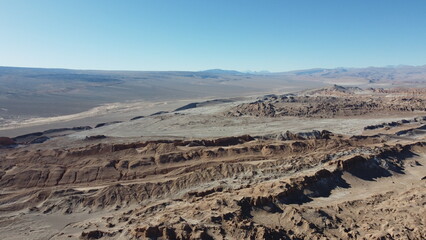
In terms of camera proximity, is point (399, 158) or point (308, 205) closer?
point (308, 205)

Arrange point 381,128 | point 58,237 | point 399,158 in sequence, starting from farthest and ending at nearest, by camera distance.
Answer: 1. point 381,128
2. point 399,158
3. point 58,237

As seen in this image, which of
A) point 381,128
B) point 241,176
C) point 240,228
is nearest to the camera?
point 240,228

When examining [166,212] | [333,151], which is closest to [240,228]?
[166,212]

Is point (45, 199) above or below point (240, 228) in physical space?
below

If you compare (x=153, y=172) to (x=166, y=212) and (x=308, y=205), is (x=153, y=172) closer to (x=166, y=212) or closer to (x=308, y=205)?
(x=166, y=212)

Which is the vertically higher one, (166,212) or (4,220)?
(166,212)

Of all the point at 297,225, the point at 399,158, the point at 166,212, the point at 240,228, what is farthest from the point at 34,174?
the point at 399,158

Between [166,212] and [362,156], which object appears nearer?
[166,212]

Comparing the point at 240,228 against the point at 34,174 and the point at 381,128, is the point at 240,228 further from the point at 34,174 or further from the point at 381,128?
the point at 381,128

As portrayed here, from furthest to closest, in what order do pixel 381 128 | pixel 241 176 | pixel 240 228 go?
pixel 381 128
pixel 241 176
pixel 240 228
